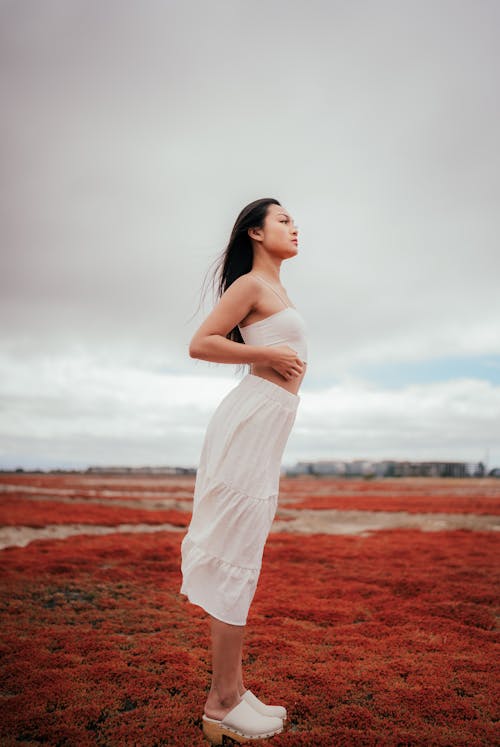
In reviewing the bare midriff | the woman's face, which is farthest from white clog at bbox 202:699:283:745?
the woman's face

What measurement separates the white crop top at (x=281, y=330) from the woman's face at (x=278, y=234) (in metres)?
0.22

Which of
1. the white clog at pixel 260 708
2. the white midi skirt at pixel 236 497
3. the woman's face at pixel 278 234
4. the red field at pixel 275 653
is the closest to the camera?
the white midi skirt at pixel 236 497

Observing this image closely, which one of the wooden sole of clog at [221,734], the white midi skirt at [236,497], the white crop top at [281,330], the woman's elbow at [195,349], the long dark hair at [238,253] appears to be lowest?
the wooden sole of clog at [221,734]

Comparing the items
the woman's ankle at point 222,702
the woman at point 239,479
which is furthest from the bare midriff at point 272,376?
the woman's ankle at point 222,702

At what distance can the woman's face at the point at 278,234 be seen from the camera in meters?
2.43

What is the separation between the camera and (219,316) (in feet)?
7.31

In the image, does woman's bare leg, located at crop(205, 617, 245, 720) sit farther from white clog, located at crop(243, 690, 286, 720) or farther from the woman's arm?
the woman's arm

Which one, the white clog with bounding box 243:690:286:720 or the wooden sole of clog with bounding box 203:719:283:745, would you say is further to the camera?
the white clog with bounding box 243:690:286:720

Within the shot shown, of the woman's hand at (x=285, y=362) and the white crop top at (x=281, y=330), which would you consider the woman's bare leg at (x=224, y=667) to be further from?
the white crop top at (x=281, y=330)

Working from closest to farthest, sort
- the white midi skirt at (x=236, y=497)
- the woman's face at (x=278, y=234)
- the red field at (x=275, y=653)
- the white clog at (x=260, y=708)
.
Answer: the white midi skirt at (x=236, y=497), the white clog at (x=260, y=708), the woman's face at (x=278, y=234), the red field at (x=275, y=653)

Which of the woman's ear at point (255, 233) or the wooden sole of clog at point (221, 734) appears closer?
the wooden sole of clog at point (221, 734)

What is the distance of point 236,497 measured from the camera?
2141 mm

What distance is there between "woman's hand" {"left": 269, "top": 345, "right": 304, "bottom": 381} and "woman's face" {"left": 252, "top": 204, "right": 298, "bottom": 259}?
537 mm

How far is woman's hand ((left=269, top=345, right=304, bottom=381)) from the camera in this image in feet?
7.04
